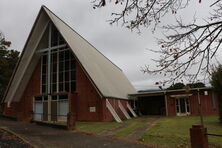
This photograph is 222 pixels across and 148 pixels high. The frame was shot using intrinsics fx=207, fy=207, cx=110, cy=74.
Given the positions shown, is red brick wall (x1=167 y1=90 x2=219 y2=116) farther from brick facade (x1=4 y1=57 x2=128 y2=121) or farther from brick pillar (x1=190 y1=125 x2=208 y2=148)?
brick pillar (x1=190 y1=125 x2=208 y2=148)

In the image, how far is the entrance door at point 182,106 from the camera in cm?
2388

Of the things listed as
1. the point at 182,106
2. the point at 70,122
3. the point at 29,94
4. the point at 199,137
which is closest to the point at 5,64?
the point at 29,94

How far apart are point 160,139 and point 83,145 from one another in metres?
3.51

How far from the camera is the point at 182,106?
24125 mm

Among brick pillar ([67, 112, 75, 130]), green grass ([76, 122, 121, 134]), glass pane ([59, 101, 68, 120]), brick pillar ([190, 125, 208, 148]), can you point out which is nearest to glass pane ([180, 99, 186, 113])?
green grass ([76, 122, 121, 134])

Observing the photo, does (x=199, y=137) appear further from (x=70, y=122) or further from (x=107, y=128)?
(x=70, y=122)

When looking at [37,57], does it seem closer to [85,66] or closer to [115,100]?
[85,66]

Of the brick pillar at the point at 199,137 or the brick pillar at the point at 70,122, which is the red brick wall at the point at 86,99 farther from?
the brick pillar at the point at 199,137

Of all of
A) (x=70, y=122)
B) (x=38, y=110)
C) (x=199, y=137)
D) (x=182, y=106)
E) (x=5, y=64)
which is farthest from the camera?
(x=5, y=64)

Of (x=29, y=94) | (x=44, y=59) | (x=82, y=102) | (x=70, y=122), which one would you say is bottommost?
(x=70, y=122)

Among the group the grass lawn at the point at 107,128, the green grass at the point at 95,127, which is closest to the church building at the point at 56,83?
the grass lawn at the point at 107,128

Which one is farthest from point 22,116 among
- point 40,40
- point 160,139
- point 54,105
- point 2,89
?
point 160,139

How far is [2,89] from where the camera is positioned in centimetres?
3303

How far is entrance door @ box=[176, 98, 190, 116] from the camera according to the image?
2388cm
